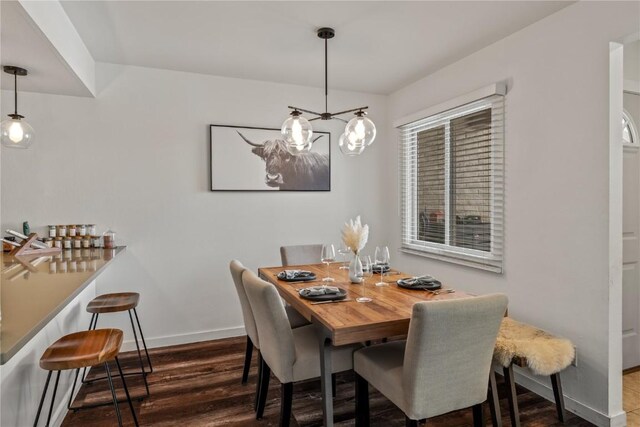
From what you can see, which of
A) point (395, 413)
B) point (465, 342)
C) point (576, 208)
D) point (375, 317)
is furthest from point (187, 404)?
point (576, 208)

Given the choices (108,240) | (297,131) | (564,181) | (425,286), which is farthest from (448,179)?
(108,240)

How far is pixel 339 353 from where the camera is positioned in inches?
84.4

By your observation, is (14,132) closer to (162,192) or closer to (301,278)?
(162,192)

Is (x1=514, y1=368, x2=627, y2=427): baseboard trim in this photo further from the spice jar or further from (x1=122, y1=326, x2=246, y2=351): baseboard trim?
the spice jar

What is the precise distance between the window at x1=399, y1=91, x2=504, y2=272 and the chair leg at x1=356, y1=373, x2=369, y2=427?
1.49m

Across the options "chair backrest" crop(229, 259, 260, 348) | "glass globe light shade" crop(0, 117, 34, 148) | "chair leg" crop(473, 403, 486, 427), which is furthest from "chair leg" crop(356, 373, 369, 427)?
"glass globe light shade" crop(0, 117, 34, 148)

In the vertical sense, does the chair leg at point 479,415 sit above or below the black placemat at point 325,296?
below

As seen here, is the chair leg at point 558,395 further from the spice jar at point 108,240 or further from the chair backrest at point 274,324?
the spice jar at point 108,240

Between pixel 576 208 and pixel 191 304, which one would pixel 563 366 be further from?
pixel 191 304

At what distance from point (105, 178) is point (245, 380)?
2.07 m

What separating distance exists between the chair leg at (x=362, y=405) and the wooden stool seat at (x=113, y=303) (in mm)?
1622

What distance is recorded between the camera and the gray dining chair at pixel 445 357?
5.13 ft

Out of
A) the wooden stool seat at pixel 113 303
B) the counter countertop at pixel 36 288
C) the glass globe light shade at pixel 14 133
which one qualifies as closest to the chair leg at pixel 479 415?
the counter countertop at pixel 36 288

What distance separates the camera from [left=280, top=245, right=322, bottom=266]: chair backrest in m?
Answer: 3.50
